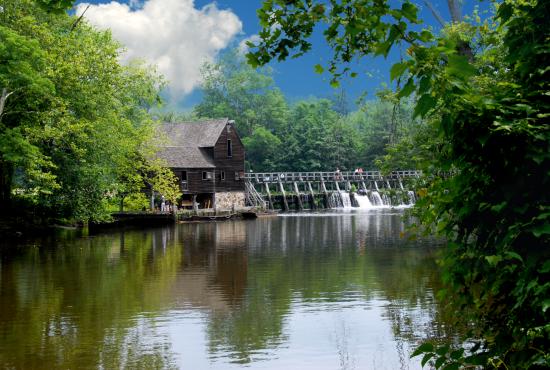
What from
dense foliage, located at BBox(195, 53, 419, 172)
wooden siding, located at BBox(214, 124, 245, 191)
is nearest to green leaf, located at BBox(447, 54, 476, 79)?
wooden siding, located at BBox(214, 124, 245, 191)

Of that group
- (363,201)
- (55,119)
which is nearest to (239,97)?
(363,201)

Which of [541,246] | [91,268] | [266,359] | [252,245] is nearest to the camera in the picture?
[541,246]

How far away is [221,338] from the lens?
1218cm

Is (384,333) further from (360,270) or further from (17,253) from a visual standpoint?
(17,253)

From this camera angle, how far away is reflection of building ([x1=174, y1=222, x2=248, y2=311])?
1654 cm

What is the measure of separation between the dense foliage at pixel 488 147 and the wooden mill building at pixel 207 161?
52832mm

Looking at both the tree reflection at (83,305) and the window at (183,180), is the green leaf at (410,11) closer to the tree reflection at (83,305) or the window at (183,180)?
the tree reflection at (83,305)

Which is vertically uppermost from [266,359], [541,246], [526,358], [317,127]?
[317,127]

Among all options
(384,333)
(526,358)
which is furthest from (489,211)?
(384,333)

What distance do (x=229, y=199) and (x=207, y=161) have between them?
4939mm

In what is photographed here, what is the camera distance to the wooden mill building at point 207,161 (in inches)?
2307

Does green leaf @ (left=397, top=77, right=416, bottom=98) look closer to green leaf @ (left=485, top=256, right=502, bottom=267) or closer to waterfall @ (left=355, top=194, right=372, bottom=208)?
green leaf @ (left=485, top=256, right=502, bottom=267)

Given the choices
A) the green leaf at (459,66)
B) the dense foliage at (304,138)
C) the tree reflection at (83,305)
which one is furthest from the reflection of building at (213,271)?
the dense foliage at (304,138)

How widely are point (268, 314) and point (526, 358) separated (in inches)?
394
